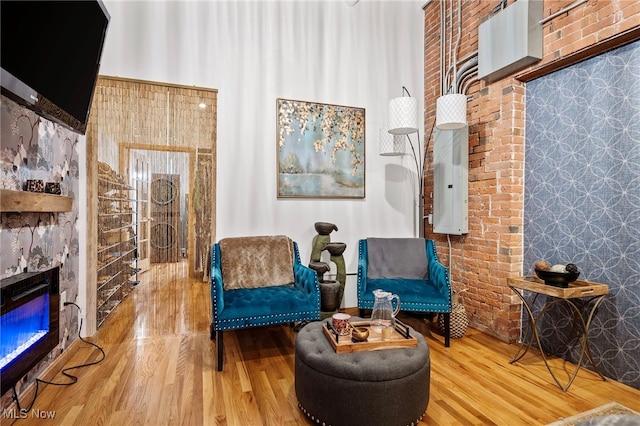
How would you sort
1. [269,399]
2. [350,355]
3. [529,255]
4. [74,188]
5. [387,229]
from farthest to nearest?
[387,229]
[529,255]
[74,188]
[269,399]
[350,355]

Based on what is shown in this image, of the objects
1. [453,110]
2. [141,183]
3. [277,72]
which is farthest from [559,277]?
[141,183]

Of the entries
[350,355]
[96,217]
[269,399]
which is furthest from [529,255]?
[96,217]

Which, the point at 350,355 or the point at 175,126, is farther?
the point at 175,126

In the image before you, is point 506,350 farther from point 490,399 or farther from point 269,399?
point 269,399

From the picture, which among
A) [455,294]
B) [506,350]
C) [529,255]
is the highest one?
[529,255]

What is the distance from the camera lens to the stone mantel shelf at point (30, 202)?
1.70 meters

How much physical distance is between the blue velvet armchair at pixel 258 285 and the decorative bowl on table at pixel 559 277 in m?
1.59

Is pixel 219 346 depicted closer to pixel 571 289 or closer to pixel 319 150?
pixel 319 150

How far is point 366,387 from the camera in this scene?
1.65 metres

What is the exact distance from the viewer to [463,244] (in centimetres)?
349

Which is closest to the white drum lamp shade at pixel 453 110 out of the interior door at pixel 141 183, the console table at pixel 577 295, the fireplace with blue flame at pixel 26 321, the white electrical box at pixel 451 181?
the white electrical box at pixel 451 181

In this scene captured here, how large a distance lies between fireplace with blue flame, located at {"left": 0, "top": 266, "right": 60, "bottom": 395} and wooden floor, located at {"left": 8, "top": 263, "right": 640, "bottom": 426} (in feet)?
1.02

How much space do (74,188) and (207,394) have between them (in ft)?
6.24

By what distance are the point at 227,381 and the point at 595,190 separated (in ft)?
9.27
